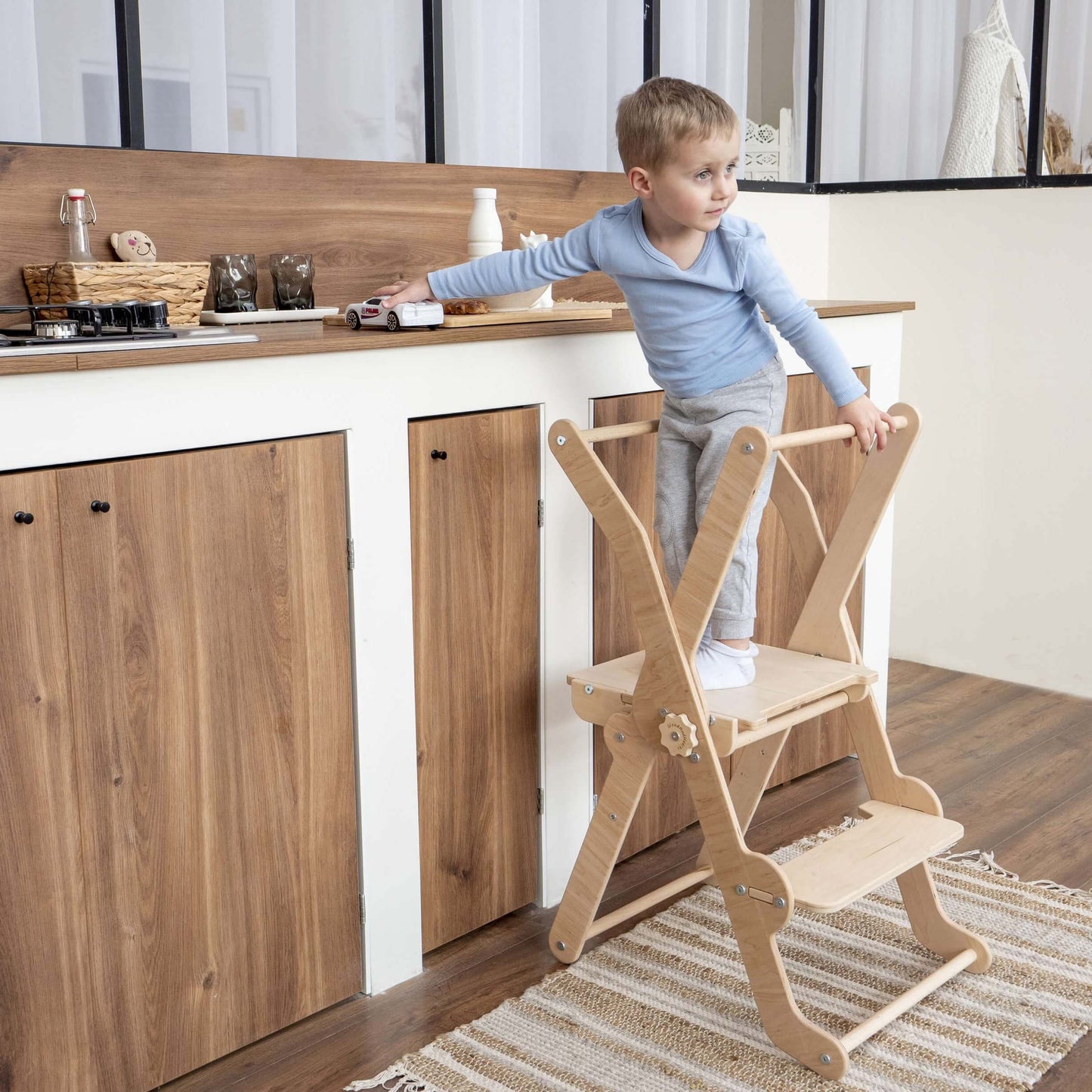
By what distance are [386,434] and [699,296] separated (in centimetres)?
51

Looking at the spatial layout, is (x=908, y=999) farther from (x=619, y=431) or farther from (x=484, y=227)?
(x=484, y=227)

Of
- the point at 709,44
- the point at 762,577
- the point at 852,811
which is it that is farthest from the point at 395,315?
the point at 709,44

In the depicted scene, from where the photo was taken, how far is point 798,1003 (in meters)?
1.97

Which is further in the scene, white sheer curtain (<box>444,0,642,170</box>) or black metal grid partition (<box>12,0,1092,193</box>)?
white sheer curtain (<box>444,0,642,170</box>)

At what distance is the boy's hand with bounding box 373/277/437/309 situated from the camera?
1.96m

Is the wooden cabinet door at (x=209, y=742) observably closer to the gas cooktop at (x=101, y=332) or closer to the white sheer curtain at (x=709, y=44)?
the gas cooktop at (x=101, y=332)

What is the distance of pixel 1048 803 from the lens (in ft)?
8.96

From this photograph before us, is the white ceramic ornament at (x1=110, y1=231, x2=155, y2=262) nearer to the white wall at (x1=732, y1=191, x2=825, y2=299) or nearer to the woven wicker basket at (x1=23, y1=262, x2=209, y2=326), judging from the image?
the woven wicker basket at (x1=23, y1=262, x2=209, y2=326)

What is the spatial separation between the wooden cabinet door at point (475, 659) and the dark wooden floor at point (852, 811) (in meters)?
0.12

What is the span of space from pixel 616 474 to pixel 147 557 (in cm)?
89

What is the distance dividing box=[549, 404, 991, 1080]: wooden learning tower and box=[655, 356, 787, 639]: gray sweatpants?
8 centimetres

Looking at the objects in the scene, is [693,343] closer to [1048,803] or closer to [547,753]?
[547,753]

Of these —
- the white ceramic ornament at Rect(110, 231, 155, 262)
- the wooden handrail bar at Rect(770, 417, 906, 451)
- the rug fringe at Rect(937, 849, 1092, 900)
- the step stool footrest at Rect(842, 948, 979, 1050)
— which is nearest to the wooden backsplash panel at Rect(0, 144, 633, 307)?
the white ceramic ornament at Rect(110, 231, 155, 262)

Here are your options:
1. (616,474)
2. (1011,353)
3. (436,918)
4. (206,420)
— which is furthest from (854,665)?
(1011,353)
